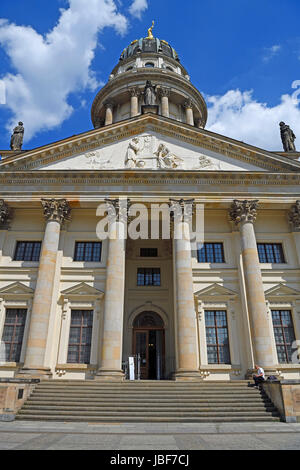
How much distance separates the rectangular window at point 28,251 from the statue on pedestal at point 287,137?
67.4 feet

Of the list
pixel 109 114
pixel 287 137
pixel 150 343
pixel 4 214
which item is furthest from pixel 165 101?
pixel 150 343

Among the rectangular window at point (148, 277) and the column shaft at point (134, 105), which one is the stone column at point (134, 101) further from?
the rectangular window at point (148, 277)

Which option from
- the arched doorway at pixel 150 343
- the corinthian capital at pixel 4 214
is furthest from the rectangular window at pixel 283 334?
the corinthian capital at pixel 4 214


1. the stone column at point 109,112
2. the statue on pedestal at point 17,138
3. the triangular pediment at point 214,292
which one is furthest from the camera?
the stone column at point 109,112

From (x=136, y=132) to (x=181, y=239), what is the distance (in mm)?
9205

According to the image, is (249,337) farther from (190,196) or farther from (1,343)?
(1,343)

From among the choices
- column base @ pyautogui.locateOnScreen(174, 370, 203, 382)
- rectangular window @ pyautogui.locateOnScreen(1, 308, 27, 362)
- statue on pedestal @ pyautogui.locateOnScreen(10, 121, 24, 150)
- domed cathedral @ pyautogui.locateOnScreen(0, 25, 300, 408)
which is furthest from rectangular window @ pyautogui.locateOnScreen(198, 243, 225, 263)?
statue on pedestal @ pyautogui.locateOnScreen(10, 121, 24, 150)

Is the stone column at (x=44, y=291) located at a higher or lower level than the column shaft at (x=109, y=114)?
lower

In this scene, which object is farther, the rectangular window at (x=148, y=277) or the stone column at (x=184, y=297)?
the rectangular window at (x=148, y=277)

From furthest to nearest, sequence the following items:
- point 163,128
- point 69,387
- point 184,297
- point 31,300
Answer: point 163,128 < point 31,300 < point 184,297 < point 69,387

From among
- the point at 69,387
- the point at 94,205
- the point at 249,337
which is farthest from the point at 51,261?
the point at 249,337

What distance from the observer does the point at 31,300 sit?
2028cm

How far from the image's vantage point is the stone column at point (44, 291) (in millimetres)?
17375

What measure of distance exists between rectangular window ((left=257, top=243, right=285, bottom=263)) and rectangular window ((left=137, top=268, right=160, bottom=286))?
786cm
